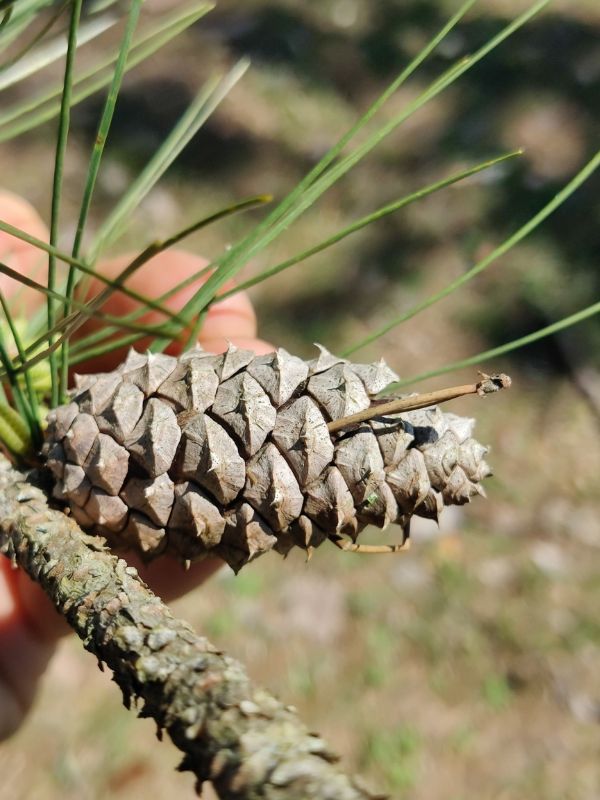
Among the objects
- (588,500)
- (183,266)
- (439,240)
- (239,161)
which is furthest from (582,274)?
(183,266)

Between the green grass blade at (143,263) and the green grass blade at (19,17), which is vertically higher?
the green grass blade at (19,17)

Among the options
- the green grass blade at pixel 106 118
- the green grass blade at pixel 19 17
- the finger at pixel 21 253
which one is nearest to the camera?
the green grass blade at pixel 106 118

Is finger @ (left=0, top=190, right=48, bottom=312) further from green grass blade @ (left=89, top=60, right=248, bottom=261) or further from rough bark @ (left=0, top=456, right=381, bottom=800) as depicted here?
rough bark @ (left=0, top=456, right=381, bottom=800)

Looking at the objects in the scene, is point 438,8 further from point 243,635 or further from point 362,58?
point 243,635

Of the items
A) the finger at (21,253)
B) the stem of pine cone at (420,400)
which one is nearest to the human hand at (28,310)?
the finger at (21,253)

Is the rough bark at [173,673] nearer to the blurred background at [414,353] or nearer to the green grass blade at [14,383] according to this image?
the green grass blade at [14,383]
